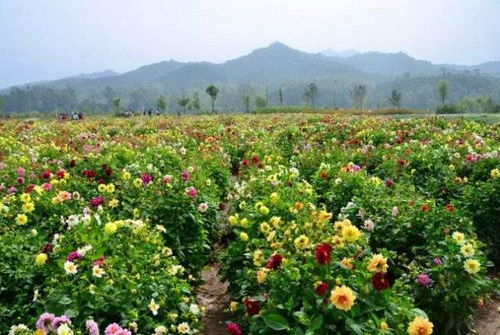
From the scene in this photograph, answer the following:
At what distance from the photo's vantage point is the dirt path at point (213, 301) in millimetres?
5461

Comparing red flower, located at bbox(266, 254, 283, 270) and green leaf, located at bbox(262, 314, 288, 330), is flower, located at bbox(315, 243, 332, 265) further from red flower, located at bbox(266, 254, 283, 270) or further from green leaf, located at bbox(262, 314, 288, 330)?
green leaf, located at bbox(262, 314, 288, 330)

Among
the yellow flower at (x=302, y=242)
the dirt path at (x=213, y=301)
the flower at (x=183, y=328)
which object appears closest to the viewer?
the flower at (x=183, y=328)

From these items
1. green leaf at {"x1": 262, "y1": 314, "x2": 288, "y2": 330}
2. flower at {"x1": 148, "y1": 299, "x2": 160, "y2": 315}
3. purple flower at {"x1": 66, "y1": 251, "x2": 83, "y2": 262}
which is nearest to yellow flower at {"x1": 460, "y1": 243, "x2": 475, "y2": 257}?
green leaf at {"x1": 262, "y1": 314, "x2": 288, "y2": 330}

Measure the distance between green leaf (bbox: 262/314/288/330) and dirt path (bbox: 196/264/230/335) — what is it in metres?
2.09

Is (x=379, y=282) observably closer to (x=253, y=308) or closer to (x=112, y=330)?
(x=253, y=308)

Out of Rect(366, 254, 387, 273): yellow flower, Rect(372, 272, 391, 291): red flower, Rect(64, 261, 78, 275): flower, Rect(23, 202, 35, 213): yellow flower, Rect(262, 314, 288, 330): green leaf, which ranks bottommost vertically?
Rect(262, 314, 288, 330): green leaf

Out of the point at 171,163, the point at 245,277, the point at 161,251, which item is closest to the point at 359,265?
the point at 245,277

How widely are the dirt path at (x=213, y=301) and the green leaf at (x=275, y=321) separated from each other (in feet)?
6.87

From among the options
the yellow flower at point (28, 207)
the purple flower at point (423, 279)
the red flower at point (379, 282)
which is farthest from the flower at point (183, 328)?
the yellow flower at point (28, 207)

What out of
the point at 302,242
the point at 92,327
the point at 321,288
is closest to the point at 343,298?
the point at 321,288

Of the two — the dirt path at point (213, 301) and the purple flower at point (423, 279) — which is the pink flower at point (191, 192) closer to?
the dirt path at point (213, 301)

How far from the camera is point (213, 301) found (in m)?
6.11

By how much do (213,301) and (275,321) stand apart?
114 inches

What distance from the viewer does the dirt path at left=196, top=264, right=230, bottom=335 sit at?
546cm
